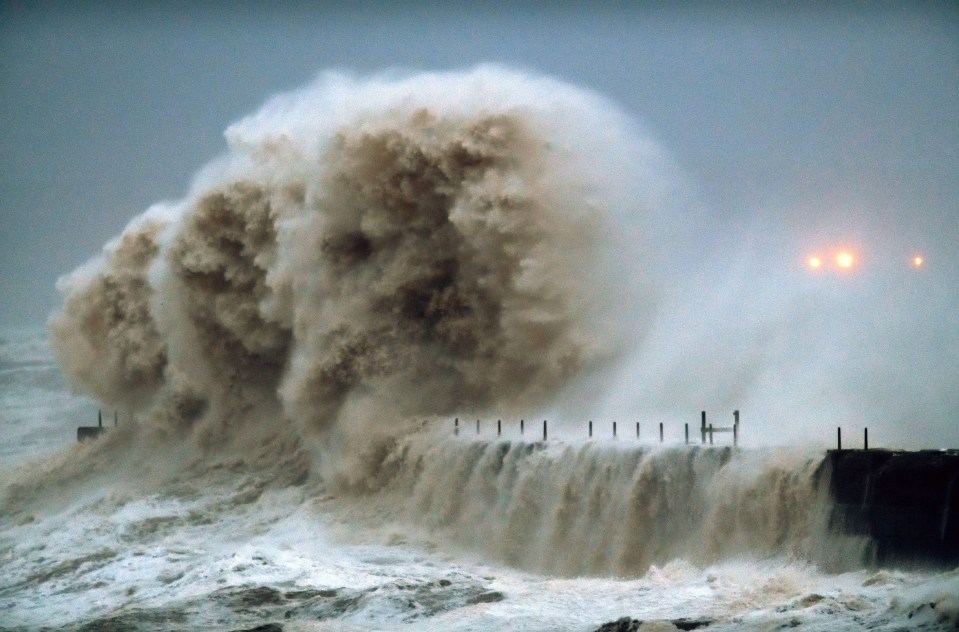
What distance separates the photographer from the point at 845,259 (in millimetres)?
26719

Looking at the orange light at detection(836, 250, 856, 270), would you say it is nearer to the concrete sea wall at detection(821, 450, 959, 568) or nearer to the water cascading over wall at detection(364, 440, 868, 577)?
the water cascading over wall at detection(364, 440, 868, 577)

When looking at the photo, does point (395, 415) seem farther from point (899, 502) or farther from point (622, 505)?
point (899, 502)

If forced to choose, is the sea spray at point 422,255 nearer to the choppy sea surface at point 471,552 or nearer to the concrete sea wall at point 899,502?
the choppy sea surface at point 471,552

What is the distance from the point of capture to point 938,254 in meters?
24.8

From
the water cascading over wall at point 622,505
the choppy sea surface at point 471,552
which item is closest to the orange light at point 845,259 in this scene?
the choppy sea surface at point 471,552

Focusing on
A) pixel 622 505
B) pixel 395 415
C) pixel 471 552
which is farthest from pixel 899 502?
pixel 395 415

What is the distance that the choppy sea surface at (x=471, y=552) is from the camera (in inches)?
618

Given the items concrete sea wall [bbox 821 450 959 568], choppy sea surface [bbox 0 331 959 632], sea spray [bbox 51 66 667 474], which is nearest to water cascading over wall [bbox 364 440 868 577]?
choppy sea surface [bbox 0 331 959 632]

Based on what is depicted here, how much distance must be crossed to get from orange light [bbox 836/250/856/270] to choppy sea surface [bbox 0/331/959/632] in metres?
6.99

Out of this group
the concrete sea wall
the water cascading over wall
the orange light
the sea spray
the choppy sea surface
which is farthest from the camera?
the orange light

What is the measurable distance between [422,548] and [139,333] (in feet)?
47.3

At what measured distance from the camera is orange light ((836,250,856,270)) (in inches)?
1041

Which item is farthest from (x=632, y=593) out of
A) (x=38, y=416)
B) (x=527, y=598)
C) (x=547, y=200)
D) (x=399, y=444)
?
(x=38, y=416)

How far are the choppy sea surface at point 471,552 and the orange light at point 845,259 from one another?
699 cm
